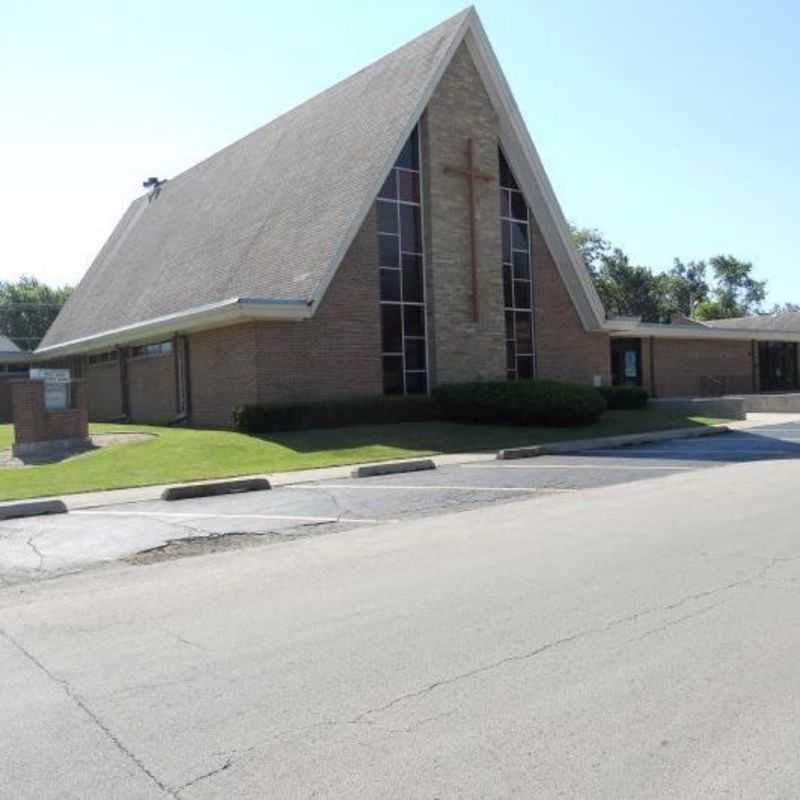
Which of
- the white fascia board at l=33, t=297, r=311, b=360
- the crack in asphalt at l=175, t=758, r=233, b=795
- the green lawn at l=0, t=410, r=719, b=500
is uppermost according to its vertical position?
the white fascia board at l=33, t=297, r=311, b=360

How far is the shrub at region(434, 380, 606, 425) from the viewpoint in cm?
2398

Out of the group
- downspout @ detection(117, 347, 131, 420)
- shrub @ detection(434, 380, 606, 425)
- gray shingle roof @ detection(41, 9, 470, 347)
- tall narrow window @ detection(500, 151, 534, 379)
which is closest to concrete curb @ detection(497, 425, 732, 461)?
shrub @ detection(434, 380, 606, 425)

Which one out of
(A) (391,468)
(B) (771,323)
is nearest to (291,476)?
(A) (391,468)

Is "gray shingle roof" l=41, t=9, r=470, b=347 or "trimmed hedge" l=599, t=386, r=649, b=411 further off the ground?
"gray shingle roof" l=41, t=9, r=470, b=347

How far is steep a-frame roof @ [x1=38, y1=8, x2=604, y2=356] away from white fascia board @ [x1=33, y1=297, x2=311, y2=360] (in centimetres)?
4

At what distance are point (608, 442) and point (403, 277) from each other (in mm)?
8707

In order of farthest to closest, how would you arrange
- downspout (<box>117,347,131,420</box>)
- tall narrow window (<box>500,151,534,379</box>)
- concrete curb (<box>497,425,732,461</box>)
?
downspout (<box>117,347,131,420</box>) < tall narrow window (<box>500,151,534,379</box>) < concrete curb (<box>497,425,732,461</box>)

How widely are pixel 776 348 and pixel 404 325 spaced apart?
26555 millimetres

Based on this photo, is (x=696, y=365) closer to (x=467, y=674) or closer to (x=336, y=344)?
(x=336, y=344)

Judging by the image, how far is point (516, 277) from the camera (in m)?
29.7

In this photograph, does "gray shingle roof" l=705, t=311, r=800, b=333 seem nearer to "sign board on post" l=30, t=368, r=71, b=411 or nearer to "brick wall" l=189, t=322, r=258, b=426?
"brick wall" l=189, t=322, r=258, b=426

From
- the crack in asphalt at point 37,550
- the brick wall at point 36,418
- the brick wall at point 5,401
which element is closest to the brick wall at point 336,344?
the brick wall at point 36,418

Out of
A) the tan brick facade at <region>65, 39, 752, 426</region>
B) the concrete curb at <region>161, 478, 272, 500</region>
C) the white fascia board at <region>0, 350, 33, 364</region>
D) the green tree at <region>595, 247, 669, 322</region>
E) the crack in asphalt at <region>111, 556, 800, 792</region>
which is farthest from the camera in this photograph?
the green tree at <region>595, 247, 669, 322</region>

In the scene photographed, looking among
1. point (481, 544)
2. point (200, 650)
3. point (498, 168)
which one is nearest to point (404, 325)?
point (498, 168)
